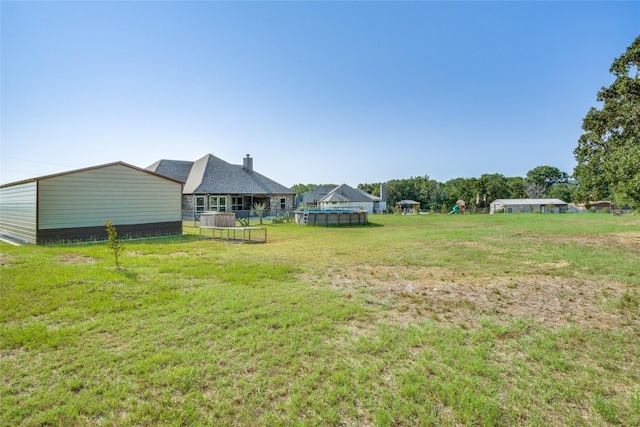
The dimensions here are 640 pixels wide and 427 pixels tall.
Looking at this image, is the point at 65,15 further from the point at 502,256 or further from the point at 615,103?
the point at 615,103

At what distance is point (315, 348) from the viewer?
336 cm

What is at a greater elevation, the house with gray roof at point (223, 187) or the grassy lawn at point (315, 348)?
the house with gray roof at point (223, 187)

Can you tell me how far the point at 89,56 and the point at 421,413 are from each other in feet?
45.6

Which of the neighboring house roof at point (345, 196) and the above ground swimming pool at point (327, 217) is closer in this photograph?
the above ground swimming pool at point (327, 217)

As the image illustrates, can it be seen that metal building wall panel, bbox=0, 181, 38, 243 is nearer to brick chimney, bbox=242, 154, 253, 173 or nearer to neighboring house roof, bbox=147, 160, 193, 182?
neighboring house roof, bbox=147, 160, 193, 182

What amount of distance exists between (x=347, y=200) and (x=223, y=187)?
21.9 metres

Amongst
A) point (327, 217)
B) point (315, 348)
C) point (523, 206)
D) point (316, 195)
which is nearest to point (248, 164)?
point (327, 217)

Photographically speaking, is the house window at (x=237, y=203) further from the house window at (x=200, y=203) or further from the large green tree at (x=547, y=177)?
the large green tree at (x=547, y=177)

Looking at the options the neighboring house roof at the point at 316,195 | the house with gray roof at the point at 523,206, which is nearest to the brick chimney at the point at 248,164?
the neighboring house roof at the point at 316,195

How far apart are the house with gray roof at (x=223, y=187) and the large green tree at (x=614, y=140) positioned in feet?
76.6

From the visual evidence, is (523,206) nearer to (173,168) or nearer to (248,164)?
(248,164)

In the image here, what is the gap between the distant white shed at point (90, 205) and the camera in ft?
38.1

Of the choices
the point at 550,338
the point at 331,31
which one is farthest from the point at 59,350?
the point at 331,31

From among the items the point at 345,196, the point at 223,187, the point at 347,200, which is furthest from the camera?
the point at 345,196
